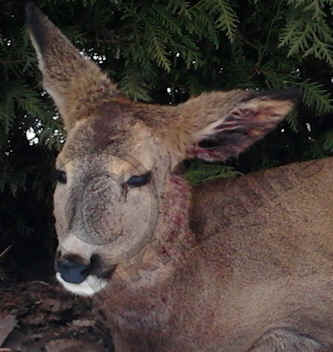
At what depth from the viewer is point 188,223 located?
11.9 feet

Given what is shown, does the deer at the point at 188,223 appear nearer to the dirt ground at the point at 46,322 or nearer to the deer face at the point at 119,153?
the deer face at the point at 119,153

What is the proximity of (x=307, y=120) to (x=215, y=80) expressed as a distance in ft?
2.86

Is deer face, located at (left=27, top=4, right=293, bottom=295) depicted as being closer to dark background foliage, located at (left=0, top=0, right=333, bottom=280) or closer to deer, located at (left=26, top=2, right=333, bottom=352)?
deer, located at (left=26, top=2, right=333, bottom=352)

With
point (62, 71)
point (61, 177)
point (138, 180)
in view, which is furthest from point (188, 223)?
point (62, 71)

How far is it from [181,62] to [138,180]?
1839 mm

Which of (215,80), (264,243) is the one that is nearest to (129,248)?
(264,243)

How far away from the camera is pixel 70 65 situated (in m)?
3.83

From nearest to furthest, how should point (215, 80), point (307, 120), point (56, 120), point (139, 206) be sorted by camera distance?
point (139, 206)
point (56, 120)
point (215, 80)
point (307, 120)

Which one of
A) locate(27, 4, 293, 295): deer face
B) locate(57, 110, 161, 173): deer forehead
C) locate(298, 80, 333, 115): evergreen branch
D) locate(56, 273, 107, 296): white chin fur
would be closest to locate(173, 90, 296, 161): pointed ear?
locate(27, 4, 293, 295): deer face

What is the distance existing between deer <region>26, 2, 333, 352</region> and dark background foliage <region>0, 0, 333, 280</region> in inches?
30.1

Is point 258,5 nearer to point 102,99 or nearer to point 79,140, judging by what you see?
point 102,99

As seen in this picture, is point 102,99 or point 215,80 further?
point 215,80

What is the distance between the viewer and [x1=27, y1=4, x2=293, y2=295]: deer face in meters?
3.18

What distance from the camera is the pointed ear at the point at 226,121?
134 inches
